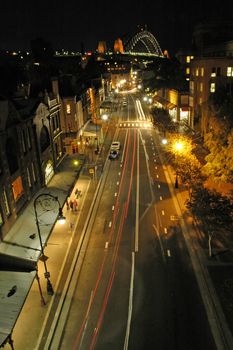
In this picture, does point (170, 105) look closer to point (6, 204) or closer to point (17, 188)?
point (17, 188)

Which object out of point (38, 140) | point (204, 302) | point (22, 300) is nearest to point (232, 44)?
point (38, 140)

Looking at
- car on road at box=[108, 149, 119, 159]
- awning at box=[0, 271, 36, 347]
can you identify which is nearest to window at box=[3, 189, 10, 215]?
awning at box=[0, 271, 36, 347]

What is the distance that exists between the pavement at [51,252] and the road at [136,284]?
1066 mm

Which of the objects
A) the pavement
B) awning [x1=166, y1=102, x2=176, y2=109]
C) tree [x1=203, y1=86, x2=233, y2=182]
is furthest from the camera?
awning [x1=166, y1=102, x2=176, y2=109]

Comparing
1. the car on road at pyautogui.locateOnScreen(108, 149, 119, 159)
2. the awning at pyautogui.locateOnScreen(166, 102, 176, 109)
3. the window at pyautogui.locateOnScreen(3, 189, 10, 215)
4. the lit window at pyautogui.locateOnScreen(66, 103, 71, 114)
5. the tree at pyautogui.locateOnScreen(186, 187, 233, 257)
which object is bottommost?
the car on road at pyautogui.locateOnScreen(108, 149, 119, 159)

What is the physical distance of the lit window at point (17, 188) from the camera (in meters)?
27.9

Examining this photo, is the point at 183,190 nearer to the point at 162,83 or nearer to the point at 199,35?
the point at 162,83

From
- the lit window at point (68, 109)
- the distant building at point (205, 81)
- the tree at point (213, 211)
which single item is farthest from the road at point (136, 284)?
the distant building at point (205, 81)

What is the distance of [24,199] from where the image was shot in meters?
30.0

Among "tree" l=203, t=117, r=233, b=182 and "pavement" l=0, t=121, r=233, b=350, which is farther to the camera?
"tree" l=203, t=117, r=233, b=182

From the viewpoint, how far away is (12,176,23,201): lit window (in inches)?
1100

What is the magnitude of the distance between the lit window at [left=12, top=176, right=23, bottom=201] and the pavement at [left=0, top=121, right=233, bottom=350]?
5.92 ft

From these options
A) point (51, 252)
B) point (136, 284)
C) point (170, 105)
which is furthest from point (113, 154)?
point (136, 284)

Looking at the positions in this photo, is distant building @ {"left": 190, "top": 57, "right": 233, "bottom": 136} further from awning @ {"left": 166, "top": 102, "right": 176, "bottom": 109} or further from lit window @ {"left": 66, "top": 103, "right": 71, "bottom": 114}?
lit window @ {"left": 66, "top": 103, "right": 71, "bottom": 114}
